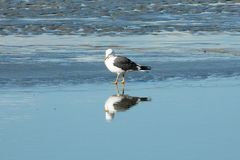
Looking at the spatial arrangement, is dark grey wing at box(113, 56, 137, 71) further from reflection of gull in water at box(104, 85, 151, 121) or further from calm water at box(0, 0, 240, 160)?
reflection of gull in water at box(104, 85, 151, 121)

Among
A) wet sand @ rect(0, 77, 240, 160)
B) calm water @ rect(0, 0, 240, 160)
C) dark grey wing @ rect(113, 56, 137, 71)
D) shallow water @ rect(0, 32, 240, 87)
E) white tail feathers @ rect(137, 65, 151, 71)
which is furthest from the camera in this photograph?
shallow water @ rect(0, 32, 240, 87)

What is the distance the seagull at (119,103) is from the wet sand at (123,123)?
105 millimetres

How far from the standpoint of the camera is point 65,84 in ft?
54.5

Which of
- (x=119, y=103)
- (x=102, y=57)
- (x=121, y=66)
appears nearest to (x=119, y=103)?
(x=119, y=103)

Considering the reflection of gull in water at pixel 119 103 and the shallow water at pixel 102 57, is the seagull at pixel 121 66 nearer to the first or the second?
the shallow water at pixel 102 57

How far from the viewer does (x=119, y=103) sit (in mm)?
14852

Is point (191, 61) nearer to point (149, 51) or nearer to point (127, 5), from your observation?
point (149, 51)

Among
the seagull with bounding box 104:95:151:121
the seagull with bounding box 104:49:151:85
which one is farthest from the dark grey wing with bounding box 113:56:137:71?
the seagull with bounding box 104:95:151:121

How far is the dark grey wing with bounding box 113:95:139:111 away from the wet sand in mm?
161

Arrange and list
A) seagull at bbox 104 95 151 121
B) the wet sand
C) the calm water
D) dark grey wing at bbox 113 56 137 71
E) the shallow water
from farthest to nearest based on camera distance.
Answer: the shallow water
dark grey wing at bbox 113 56 137 71
seagull at bbox 104 95 151 121
the calm water
the wet sand

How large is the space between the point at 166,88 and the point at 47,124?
12.5 ft

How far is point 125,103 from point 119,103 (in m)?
0.10

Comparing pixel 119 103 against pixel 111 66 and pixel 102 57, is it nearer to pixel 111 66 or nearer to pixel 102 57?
pixel 111 66

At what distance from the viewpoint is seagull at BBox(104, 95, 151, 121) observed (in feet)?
46.1
